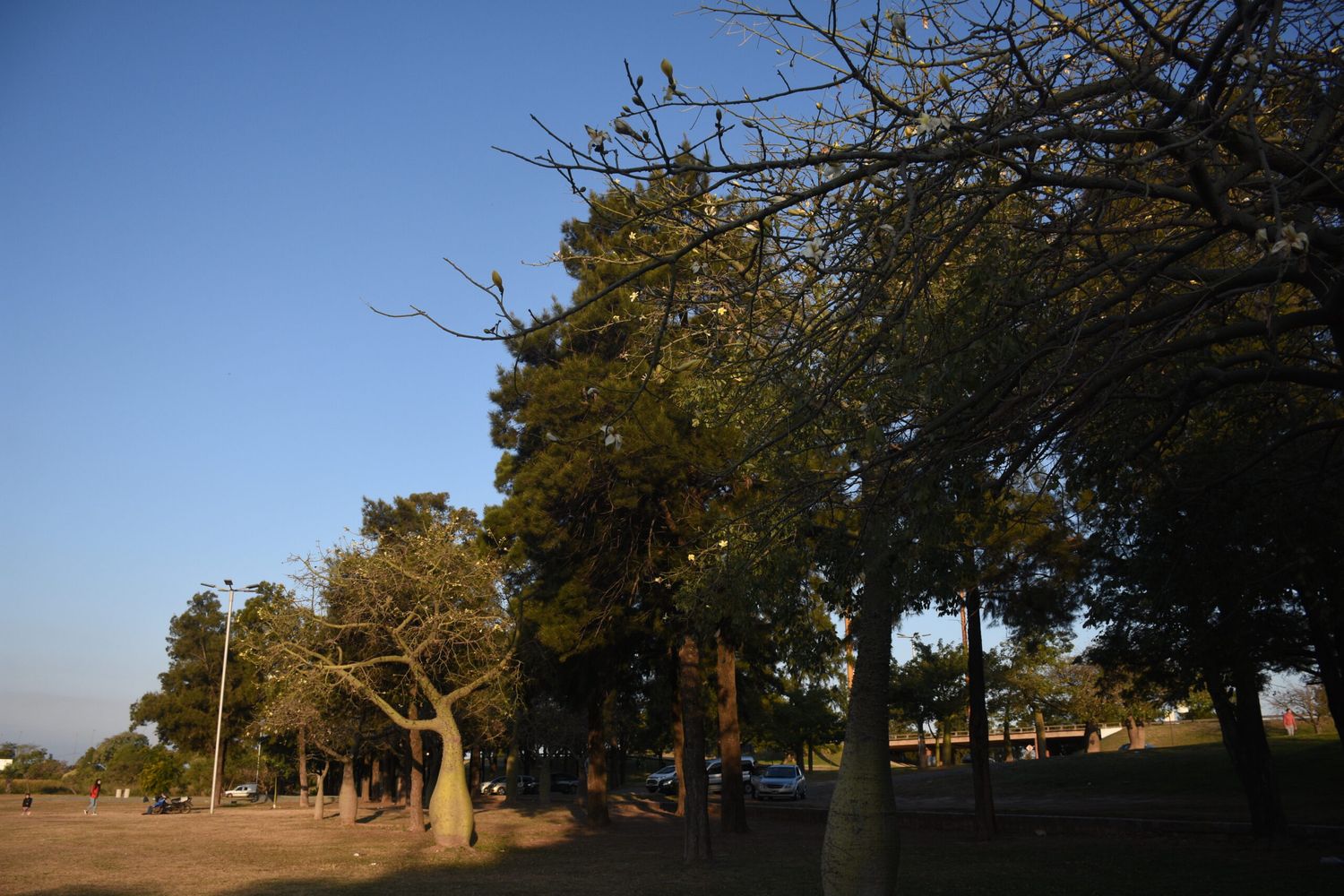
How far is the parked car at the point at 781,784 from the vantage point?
3881 centimetres

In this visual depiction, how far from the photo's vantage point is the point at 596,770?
29.8 metres

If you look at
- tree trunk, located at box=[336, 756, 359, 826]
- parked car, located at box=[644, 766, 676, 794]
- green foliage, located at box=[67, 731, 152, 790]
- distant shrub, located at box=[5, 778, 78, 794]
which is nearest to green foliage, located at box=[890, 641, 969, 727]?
parked car, located at box=[644, 766, 676, 794]

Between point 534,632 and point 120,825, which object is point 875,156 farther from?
point 120,825

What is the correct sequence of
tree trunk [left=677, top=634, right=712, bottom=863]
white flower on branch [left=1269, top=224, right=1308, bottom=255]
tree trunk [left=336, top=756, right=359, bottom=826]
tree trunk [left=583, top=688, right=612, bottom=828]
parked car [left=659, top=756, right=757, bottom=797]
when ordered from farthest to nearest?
parked car [left=659, top=756, right=757, bottom=797] < tree trunk [left=336, top=756, right=359, bottom=826] < tree trunk [left=583, top=688, right=612, bottom=828] < tree trunk [left=677, top=634, right=712, bottom=863] < white flower on branch [left=1269, top=224, right=1308, bottom=255]

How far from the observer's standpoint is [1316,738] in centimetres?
3488

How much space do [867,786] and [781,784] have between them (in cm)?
2920

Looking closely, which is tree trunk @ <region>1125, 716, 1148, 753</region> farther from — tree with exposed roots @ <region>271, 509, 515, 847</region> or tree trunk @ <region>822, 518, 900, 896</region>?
tree trunk @ <region>822, 518, 900, 896</region>

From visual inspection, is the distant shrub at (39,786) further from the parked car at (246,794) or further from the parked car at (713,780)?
the parked car at (713,780)

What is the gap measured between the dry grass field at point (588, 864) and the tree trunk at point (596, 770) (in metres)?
0.65

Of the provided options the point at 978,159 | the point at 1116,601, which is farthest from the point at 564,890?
the point at 978,159

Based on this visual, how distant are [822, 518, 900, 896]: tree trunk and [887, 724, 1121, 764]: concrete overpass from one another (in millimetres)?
53570

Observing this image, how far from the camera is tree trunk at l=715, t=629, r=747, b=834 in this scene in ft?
79.5

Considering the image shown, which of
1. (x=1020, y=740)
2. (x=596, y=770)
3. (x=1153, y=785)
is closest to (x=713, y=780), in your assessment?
(x=596, y=770)

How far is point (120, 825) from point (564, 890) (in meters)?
24.3
